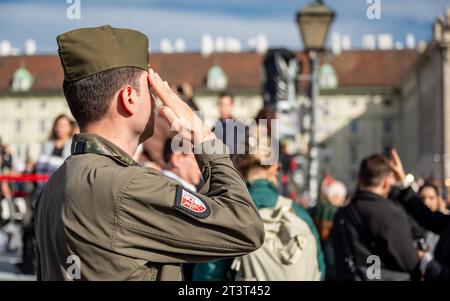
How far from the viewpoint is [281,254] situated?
4.85 metres

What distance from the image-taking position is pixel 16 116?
96188mm

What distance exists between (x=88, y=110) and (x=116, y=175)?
29 centimetres

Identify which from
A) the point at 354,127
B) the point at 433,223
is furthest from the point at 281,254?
the point at 354,127

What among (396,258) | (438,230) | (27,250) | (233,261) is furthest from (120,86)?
(27,250)

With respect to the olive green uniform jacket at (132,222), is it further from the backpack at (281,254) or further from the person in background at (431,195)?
the person in background at (431,195)

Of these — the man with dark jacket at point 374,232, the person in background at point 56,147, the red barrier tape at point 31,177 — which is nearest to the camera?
the man with dark jacket at point 374,232

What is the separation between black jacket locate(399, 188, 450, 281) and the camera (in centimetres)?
530

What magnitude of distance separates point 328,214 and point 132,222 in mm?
5943

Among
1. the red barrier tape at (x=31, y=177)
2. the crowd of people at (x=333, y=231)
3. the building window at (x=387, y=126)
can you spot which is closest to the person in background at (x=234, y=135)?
the crowd of people at (x=333, y=231)

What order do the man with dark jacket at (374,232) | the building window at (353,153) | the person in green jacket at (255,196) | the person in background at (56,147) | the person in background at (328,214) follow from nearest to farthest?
1. the person in green jacket at (255,196)
2. the man with dark jacket at (374,232)
3. the person in background at (328,214)
4. the person in background at (56,147)
5. the building window at (353,153)

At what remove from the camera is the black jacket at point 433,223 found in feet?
17.4

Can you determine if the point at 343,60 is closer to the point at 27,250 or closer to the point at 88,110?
the point at 27,250

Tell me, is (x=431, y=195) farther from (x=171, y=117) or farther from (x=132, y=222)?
(x=132, y=222)

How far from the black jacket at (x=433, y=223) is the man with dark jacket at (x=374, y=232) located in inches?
8.3
